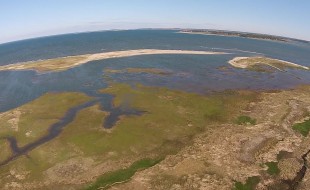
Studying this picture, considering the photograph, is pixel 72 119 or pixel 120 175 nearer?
pixel 120 175

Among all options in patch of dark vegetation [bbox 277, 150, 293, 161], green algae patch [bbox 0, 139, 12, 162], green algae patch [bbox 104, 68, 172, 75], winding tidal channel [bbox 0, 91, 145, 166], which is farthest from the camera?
green algae patch [bbox 104, 68, 172, 75]

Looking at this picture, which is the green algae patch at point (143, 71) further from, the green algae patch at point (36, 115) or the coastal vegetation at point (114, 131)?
the green algae patch at point (36, 115)

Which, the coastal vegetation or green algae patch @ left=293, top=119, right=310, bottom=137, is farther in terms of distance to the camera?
green algae patch @ left=293, top=119, right=310, bottom=137

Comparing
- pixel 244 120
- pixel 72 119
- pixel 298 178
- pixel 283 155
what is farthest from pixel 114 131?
pixel 298 178

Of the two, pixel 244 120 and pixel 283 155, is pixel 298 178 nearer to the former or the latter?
pixel 283 155

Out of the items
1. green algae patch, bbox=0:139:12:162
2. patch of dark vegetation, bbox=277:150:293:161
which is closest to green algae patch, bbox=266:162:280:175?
patch of dark vegetation, bbox=277:150:293:161

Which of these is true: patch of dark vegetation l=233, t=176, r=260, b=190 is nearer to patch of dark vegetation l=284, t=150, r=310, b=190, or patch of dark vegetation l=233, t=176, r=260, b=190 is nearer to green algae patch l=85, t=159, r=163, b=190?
patch of dark vegetation l=284, t=150, r=310, b=190

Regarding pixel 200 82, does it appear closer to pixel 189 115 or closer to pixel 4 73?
pixel 189 115
